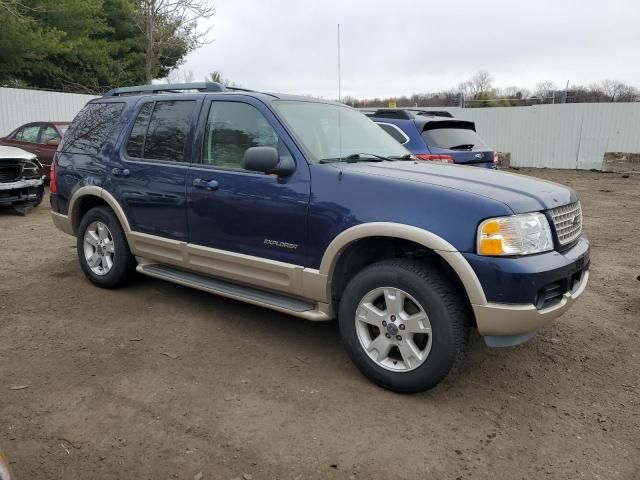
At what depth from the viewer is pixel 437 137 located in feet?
25.9

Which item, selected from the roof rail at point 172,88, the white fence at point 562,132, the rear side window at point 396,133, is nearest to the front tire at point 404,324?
the roof rail at point 172,88

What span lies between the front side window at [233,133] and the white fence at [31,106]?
1579 cm

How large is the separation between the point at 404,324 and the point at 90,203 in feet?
12.0

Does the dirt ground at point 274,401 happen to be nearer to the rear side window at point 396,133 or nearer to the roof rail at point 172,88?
the roof rail at point 172,88

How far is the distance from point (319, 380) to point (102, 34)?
25.7 metres

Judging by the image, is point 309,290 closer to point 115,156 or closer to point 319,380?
point 319,380

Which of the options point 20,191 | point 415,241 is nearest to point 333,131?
point 415,241

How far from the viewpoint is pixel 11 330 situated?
436cm

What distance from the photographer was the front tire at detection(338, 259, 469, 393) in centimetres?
320

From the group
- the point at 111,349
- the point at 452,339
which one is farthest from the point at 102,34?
the point at 452,339

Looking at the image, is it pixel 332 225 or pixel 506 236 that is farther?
pixel 332 225

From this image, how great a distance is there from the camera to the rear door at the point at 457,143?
25.2ft

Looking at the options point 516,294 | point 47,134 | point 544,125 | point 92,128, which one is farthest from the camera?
point 544,125

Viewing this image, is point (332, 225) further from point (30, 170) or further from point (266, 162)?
point (30, 170)
